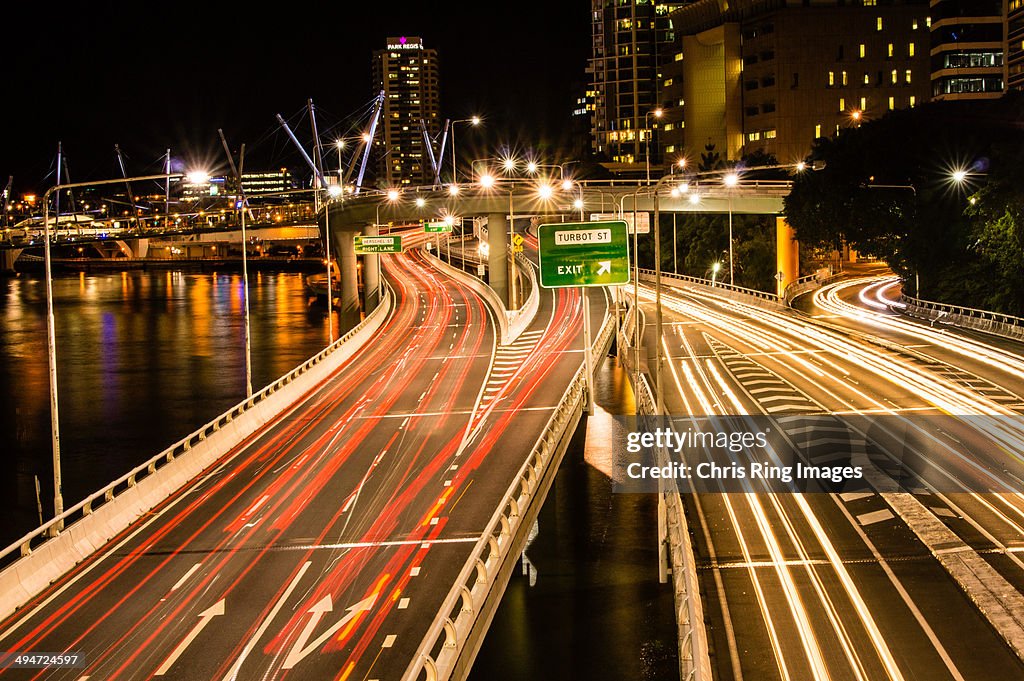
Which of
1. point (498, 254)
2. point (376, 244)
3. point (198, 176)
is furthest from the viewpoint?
point (498, 254)

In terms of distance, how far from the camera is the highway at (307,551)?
21.5m

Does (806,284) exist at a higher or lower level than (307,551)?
higher

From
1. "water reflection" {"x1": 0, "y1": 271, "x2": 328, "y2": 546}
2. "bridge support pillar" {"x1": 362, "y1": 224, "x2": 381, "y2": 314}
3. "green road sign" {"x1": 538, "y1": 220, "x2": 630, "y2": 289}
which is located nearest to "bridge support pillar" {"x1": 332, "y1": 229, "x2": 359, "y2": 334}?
"bridge support pillar" {"x1": 362, "y1": 224, "x2": 381, "y2": 314}

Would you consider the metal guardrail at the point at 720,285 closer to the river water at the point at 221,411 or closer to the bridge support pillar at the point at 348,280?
the river water at the point at 221,411

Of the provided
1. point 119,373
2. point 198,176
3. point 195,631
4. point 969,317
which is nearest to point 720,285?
point 969,317

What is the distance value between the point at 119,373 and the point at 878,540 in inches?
2712

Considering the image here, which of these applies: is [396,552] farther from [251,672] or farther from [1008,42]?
[1008,42]

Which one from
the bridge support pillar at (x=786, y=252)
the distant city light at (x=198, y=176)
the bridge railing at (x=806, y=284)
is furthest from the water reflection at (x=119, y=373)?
the bridge support pillar at (x=786, y=252)

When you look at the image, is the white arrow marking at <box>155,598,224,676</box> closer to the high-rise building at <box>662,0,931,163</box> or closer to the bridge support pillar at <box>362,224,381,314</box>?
the bridge support pillar at <box>362,224,381,314</box>

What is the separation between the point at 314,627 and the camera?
22656 millimetres

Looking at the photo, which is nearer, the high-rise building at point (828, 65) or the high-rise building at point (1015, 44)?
the high-rise building at point (1015, 44)

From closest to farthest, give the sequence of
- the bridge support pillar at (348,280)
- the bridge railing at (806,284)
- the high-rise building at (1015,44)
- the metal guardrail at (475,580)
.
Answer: the metal guardrail at (475,580)
the bridge railing at (806,284)
the bridge support pillar at (348,280)
the high-rise building at (1015,44)

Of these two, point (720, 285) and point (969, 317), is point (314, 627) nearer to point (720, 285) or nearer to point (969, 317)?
point (969, 317)

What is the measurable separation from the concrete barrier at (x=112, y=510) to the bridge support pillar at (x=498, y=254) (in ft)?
149
